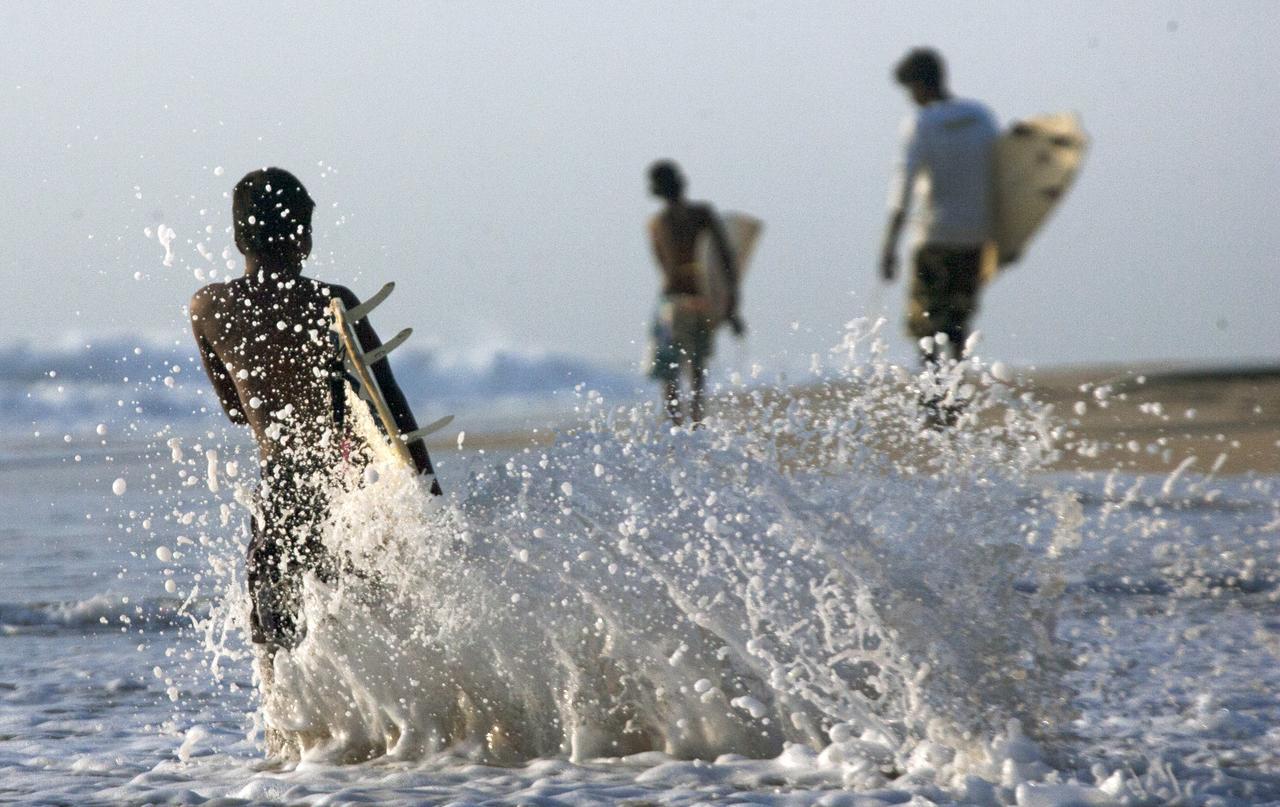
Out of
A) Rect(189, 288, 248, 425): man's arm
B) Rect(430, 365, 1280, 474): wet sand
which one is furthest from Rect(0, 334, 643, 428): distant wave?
Rect(189, 288, 248, 425): man's arm

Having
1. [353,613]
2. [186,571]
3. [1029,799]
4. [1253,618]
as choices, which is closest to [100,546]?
[186,571]

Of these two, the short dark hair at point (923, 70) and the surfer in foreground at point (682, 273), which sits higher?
the short dark hair at point (923, 70)

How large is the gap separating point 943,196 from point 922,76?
597mm

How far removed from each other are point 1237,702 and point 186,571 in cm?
461

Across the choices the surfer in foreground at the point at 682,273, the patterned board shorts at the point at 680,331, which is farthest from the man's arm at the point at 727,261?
the patterned board shorts at the point at 680,331

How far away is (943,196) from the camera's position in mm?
8312

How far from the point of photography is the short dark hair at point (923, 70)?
8.17 m

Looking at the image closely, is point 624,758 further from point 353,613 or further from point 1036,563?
point 1036,563

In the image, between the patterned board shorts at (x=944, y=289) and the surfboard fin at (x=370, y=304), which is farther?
the patterned board shorts at (x=944, y=289)

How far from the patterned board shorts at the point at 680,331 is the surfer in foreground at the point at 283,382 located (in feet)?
22.1

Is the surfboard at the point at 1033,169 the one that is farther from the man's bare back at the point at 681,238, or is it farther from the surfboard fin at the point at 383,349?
the surfboard fin at the point at 383,349

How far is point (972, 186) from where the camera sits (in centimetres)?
829

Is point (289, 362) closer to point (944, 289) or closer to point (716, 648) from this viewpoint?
point (716, 648)

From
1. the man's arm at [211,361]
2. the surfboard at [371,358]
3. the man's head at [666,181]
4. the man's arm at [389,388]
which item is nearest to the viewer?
the surfboard at [371,358]
